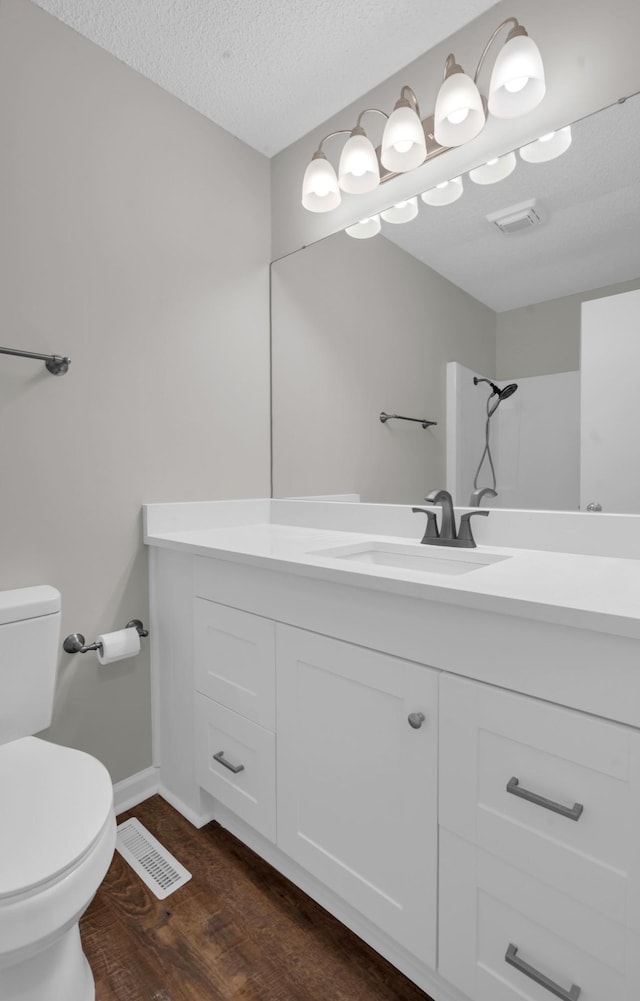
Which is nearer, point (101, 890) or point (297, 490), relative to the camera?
point (101, 890)

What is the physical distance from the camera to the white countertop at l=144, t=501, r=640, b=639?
30.7 inches

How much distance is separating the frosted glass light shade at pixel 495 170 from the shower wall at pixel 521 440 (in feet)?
1.62

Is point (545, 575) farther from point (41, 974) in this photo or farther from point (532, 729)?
point (41, 974)

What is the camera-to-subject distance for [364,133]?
5.42 feet

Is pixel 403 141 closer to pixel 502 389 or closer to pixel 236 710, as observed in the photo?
pixel 502 389

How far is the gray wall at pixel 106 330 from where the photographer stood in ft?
4.60

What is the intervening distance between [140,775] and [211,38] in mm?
2308

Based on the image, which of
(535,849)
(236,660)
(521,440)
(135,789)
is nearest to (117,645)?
(236,660)

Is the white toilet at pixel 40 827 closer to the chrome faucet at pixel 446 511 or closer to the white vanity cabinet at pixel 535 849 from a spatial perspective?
the white vanity cabinet at pixel 535 849

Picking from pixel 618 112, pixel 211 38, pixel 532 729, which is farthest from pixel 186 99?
pixel 532 729

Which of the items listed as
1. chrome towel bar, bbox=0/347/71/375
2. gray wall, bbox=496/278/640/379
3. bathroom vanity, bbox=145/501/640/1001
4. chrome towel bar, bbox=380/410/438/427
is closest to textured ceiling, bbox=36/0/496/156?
gray wall, bbox=496/278/640/379

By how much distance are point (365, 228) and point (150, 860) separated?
80.2 inches

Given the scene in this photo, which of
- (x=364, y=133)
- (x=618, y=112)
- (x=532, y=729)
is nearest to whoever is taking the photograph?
(x=532, y=729)

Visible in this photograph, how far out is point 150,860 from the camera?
4.62 feet
